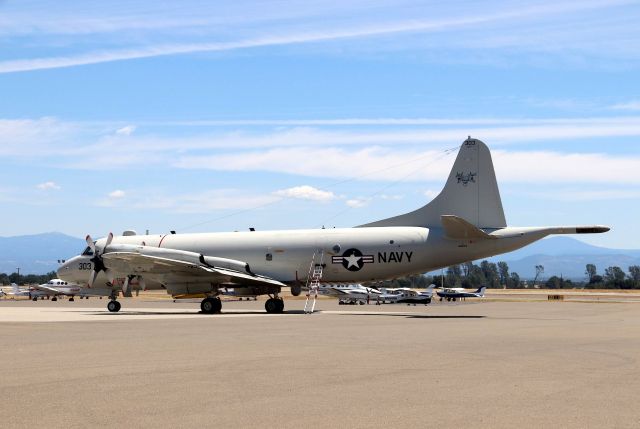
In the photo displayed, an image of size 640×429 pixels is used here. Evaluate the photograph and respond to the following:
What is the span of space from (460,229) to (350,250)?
6.34 meters

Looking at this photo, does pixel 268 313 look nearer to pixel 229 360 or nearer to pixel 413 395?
pixel 229 360

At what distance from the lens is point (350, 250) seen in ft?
150

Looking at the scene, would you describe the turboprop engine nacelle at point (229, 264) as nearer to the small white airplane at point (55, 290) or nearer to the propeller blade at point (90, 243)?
the propeller blade at point (90, 243)

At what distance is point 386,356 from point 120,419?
960 centimetres

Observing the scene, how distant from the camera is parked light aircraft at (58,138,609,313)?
43719 mm

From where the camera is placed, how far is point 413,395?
44.0 feet

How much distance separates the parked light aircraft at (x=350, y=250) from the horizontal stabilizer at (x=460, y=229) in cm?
5

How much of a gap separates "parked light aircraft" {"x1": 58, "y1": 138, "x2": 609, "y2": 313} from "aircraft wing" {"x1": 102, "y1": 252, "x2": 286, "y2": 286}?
0.06 metres

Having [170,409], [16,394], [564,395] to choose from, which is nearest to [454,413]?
[564,395]

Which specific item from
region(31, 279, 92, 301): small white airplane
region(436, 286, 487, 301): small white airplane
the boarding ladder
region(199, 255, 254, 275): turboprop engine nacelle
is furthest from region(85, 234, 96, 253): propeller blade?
region(436, 286, 487, 301): small white airplane

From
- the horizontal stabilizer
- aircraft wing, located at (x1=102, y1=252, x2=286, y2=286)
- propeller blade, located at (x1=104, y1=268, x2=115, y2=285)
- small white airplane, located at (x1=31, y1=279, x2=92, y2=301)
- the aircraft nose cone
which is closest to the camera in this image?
the horizontal stabilizer

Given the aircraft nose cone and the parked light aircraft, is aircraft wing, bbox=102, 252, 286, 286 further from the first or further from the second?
the aircraft nose cone

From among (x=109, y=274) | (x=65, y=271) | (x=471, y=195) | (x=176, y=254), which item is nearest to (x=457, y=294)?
(x=471, y=195)

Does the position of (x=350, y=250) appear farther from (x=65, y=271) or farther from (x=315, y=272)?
(x=65, y=271)
